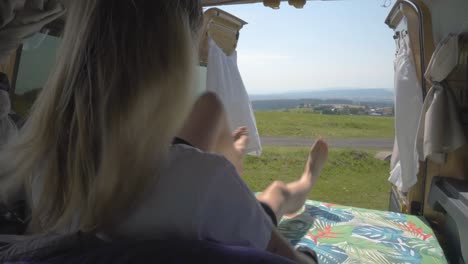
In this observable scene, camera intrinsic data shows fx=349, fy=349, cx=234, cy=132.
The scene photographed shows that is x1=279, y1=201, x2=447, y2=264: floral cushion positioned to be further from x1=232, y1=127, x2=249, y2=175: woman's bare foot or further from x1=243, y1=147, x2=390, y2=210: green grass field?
x1=243, y1=147, x2=390, y2=210: green grass field

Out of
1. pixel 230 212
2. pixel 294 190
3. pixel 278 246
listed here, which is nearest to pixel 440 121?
pixel 294 190

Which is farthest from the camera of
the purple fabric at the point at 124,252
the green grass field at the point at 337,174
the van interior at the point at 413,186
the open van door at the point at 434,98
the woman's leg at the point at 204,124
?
the green grass field at the point at 337,174

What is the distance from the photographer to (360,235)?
5.98ft

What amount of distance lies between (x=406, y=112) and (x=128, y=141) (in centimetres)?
236

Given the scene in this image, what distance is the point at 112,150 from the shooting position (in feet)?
1.92

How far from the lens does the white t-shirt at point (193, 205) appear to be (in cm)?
59

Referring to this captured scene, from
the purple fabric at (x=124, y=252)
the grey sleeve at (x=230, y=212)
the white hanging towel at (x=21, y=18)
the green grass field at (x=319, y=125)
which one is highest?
the white hanging towel at (x=21, y=18)

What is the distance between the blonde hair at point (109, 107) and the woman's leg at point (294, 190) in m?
1.06

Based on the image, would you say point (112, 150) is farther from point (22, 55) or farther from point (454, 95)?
point (454, 95)

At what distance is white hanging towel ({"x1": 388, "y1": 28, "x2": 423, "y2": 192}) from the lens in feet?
7.96

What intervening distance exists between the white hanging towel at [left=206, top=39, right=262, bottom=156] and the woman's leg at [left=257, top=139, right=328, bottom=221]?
750mm

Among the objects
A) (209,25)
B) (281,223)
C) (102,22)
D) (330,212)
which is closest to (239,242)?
(102,22)

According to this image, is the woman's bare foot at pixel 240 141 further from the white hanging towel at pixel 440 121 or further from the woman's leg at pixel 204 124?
the white hanging towel at pixel 440 121

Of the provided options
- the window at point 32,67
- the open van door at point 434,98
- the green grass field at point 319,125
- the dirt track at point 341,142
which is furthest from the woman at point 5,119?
the green grass field at point 319,125
